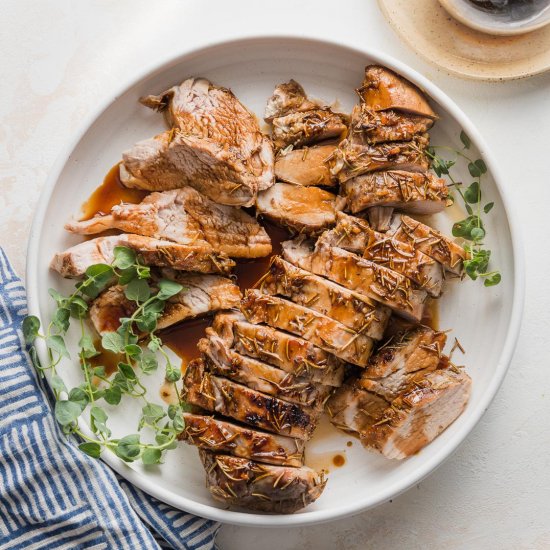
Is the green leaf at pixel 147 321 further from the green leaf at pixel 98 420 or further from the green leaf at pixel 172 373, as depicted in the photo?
the green leaf at pixel 98 420

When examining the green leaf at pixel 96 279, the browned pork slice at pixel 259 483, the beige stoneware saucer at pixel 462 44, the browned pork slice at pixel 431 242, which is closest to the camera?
the browned pork slice at pixel 259 483

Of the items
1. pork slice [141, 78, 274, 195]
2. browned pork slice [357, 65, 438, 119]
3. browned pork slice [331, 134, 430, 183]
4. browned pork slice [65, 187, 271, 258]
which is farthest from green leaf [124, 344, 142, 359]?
browned pork slice [357, 65, 438, 119]

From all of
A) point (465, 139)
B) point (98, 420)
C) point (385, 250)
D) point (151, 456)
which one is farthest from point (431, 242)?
point (98, 420)

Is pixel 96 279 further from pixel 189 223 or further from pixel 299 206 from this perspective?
pixel 299 206

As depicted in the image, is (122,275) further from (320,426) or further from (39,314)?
(320,426)

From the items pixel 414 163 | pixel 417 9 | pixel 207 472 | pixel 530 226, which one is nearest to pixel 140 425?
pixel 207 472

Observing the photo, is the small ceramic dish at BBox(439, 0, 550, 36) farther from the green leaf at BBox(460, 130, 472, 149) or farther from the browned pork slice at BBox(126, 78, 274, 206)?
the browned pork slice at BBox(126, 78, 274, 206)

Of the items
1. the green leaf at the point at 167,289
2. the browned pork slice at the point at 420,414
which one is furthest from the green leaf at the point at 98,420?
the browned pork slice at the point at 420,414
